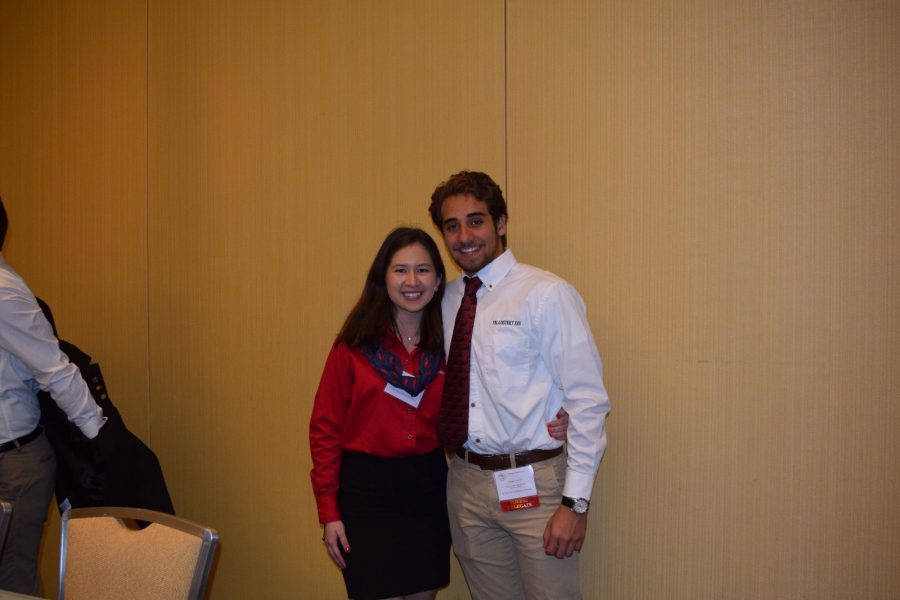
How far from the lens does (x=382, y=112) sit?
9.38ft

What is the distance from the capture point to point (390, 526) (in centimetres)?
225

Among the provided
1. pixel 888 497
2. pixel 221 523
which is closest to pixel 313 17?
pixel 221 523

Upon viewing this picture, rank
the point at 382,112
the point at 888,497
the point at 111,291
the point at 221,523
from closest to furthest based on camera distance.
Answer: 1. the point at 888,497
2. the point at 382,112
3. the point at 221,523
4. the point at 111,291

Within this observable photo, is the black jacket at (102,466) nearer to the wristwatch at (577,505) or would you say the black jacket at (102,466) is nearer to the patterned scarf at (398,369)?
the patterned scarf at (398,369)

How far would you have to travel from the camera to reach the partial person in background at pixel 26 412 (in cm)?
240

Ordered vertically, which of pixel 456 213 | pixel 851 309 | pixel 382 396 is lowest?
pixel 382 396

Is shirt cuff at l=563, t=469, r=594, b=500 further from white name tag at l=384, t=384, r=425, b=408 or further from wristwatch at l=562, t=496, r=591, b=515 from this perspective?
white name tag at l=384, t=384, r=425, b=408

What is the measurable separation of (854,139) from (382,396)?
61.9 inches

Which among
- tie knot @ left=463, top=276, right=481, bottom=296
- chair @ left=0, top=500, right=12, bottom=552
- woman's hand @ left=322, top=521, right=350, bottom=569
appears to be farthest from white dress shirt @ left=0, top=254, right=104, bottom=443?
tie knot @ left=463, top=276, right=481, bottom=296

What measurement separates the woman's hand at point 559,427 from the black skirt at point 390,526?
424mm

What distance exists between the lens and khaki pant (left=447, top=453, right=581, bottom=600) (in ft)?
6.85

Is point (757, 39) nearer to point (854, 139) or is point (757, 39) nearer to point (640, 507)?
point (854, 139)

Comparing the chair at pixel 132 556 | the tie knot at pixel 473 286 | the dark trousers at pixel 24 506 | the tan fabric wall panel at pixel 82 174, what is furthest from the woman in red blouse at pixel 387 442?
the tan fabric wall panel at pixel 82 174

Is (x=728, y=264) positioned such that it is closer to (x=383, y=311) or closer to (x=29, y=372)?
(x=383, y=311)
